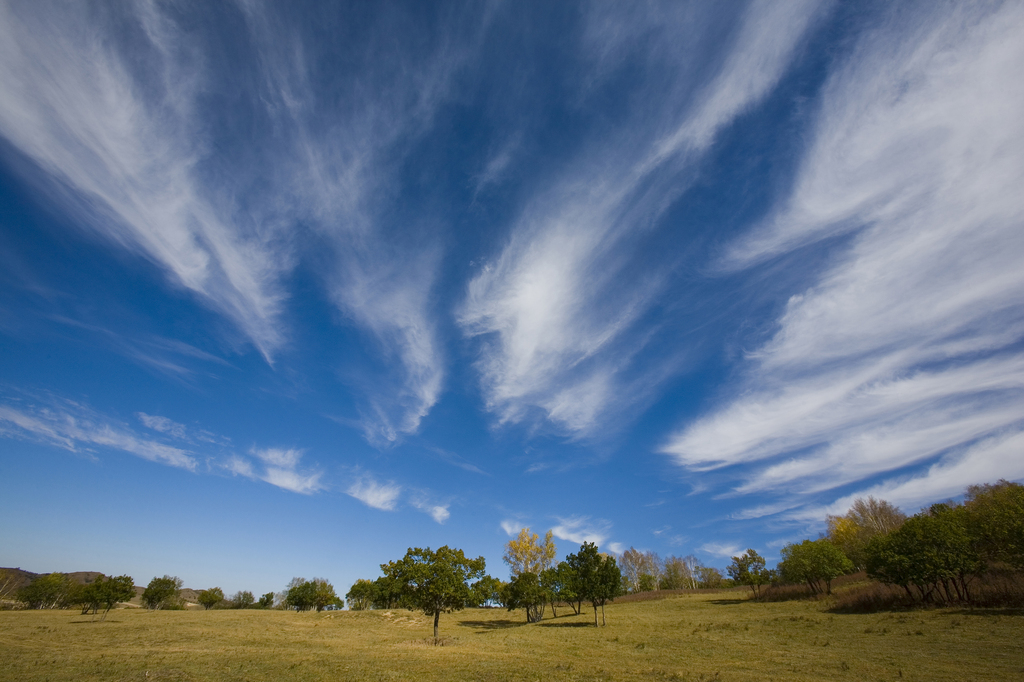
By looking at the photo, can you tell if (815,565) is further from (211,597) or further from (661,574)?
(211,597)

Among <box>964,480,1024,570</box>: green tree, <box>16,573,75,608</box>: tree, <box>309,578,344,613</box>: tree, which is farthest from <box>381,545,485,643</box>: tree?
<box>16,573,75,608</box>: tree

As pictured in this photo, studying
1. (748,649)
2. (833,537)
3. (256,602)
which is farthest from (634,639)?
(256,602)

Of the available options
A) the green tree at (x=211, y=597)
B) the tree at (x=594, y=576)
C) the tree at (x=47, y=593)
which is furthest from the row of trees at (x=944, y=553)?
the tree at (x=47, y=593)

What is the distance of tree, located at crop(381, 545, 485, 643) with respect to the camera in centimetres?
4097

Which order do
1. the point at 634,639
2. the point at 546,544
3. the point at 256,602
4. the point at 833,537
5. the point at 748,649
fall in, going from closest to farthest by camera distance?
the point at 748,649 → the point at 634,639 → the point at 546,544 → the point at 833,537 → the point at 256,602

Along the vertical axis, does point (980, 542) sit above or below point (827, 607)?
above

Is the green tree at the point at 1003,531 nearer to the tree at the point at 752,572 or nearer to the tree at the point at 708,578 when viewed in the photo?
the tree at the point at 752,572

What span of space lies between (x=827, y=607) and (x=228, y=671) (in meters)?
65.0

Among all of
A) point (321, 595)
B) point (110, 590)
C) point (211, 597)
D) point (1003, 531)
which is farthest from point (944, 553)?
point (211, 597)

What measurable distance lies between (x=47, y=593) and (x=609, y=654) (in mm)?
175985

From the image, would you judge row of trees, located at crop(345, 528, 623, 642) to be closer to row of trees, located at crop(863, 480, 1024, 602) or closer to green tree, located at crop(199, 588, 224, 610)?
row of trees, located at crop(863, 480, 1024, 602)

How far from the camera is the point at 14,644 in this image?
3105cm

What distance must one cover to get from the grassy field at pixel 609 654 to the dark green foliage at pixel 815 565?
77.4 ft

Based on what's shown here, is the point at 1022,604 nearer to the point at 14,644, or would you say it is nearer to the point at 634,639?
the point at 634,639
